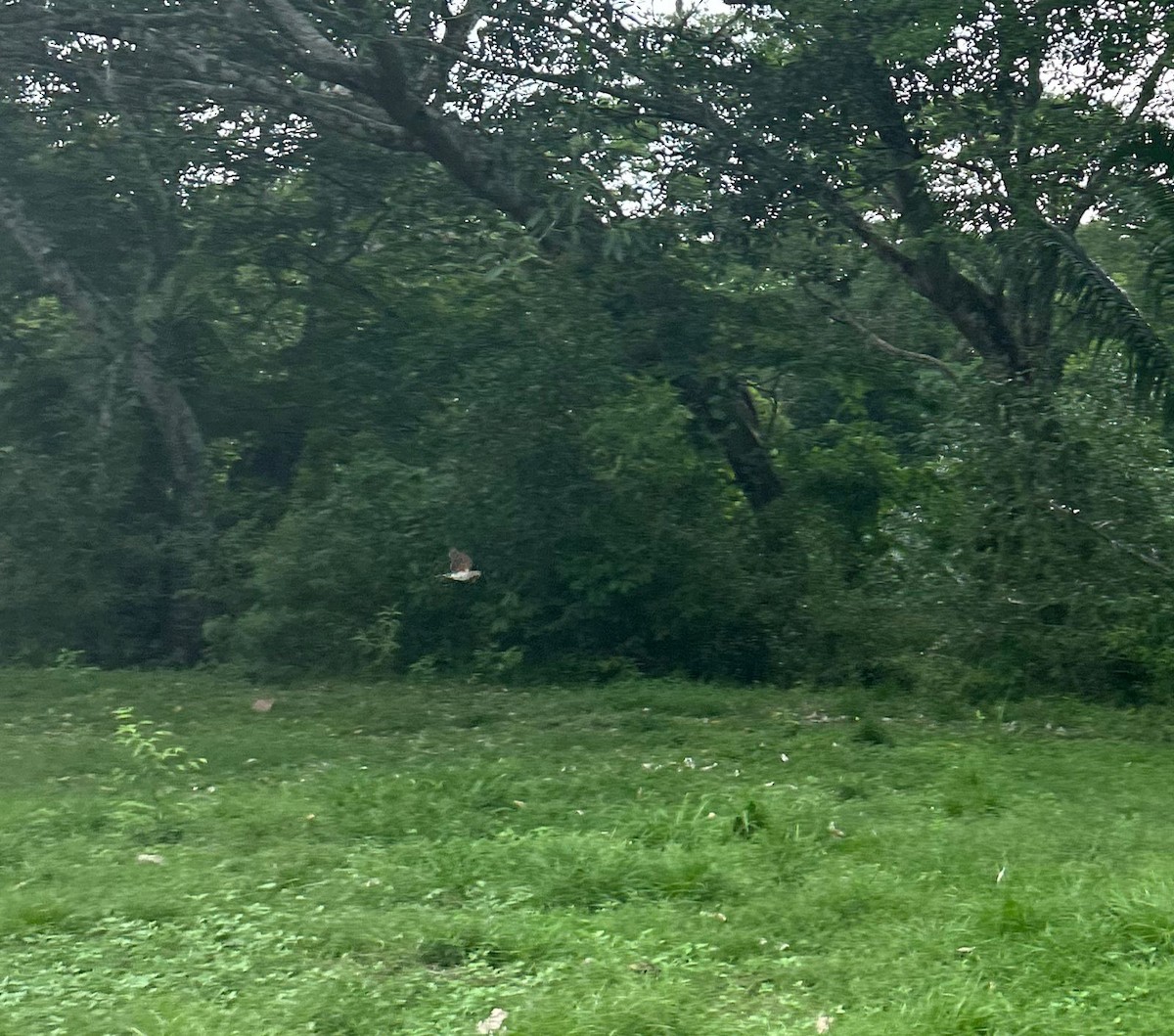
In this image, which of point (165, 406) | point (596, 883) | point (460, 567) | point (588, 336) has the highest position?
point (588, 336)

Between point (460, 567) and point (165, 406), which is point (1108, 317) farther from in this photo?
point (165, 406)

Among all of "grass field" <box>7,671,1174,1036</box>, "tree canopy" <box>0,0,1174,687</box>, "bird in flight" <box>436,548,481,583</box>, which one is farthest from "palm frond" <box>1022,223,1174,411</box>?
"bird in flight" <box>436,548,481,583</box>

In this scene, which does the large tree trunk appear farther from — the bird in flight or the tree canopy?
the bird in flight

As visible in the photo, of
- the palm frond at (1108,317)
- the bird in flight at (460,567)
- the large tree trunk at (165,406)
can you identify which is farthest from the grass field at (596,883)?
the large tree trunk at (165,406)

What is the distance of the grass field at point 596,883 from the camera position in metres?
4.16

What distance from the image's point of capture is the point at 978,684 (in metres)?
10.1

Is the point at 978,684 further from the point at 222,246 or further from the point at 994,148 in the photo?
the point at 222,246

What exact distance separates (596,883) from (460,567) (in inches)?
242

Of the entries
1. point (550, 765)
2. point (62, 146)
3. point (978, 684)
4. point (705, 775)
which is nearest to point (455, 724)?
point (550, 765)

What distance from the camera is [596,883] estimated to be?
5.28 metres

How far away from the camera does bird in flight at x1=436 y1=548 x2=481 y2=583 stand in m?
10.9

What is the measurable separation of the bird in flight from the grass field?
2.16 meters

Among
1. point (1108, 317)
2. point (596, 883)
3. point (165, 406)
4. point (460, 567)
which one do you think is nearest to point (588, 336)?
Answer: point (460, 567)

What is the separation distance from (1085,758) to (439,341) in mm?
6703
